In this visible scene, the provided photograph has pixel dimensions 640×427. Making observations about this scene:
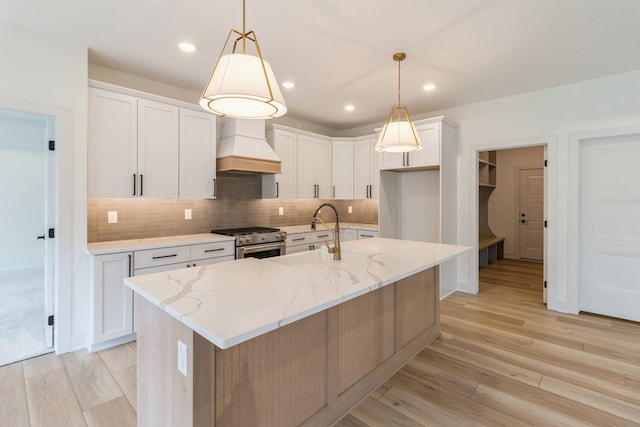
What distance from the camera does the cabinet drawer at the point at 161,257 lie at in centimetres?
294

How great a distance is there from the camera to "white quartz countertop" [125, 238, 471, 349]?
116cm

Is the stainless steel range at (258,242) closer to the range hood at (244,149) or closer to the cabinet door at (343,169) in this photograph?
the range hood at (244,149)

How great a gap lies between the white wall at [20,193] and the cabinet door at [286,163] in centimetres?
377

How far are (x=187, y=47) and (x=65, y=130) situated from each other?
128cm

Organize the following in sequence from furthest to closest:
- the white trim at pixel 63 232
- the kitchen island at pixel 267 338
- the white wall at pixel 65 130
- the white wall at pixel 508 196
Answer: the white wall at pixel 508 196
the white trim at pixel 63 232
the white wall at pixel 65 130
the kitchen island at pixel 267 338

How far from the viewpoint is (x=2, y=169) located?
4.88m

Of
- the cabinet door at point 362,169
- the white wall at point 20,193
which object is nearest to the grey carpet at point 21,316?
the white wall at point 20,193

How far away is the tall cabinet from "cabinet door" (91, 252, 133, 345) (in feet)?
11.0

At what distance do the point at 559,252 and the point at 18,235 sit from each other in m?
8.12

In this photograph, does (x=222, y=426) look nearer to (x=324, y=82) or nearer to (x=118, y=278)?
(x=118, y=278)

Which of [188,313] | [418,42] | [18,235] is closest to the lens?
[188,313]

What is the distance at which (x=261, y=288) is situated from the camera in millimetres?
1582

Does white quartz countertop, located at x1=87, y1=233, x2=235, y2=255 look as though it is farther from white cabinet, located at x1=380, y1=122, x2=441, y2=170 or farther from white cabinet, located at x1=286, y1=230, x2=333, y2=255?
white cabinet, located at x1=380, y1=122, x2=441, y2=170

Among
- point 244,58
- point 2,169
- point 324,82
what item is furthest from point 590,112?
point 2,169
